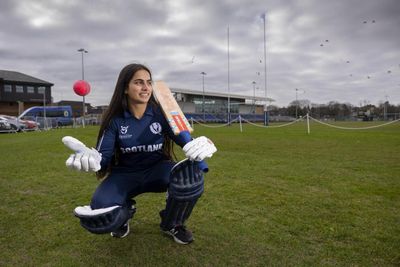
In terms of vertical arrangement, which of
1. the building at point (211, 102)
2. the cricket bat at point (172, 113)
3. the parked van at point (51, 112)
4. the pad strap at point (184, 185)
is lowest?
the pad strap at point (184, 185)

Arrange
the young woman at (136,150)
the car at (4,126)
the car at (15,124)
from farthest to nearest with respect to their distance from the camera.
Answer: the car at (15,124), the car at (4,126), the young woman at (136,150)

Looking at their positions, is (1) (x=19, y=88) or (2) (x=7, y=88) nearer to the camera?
(2) (x=7, y=88)

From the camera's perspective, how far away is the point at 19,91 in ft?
156

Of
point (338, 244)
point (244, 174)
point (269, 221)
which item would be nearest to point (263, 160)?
point (244, 174)

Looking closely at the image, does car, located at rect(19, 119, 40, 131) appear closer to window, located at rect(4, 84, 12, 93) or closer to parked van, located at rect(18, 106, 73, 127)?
parked van, located at rect(18, 106, 73, 127)

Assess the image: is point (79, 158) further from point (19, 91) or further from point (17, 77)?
point (17, 77)

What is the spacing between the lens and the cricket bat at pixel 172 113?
2.71 metres

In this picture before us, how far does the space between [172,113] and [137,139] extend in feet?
1.26

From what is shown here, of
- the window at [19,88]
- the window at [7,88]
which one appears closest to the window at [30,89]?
the window at [19,88]

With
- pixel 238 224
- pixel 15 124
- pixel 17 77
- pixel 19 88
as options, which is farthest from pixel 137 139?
pixel 17 77

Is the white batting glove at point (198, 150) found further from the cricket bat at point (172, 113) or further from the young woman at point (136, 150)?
the cricket bat at point (172, 113)

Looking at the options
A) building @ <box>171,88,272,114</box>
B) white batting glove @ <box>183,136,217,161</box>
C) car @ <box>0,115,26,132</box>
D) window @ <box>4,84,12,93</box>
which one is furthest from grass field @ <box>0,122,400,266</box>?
building @ <box>171,88,272,114</box>

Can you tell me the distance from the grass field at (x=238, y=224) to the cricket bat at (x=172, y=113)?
99 centimetres

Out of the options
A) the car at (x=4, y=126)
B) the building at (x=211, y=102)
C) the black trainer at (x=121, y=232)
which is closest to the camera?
the black trainer at (x=121, y=232)
